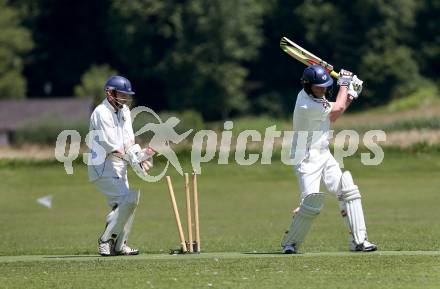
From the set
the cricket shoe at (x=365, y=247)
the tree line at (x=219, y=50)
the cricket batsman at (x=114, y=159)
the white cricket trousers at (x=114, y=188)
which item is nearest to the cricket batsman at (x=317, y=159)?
the cricket shoe at (x=365, y=247)

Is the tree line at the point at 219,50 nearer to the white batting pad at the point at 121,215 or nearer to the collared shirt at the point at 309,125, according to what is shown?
the white batting pad at the point at 121,215

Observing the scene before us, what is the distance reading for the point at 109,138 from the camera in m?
13.8

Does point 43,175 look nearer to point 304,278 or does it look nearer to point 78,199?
point 78,199

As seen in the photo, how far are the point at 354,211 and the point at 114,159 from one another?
2.94m

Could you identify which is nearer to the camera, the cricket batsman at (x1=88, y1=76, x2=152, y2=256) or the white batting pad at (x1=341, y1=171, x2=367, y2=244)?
the white batting pad at (x1=341, y1=171, x2=367, y2=244)

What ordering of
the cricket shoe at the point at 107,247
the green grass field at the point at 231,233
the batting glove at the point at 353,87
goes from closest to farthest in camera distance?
the green grass field at the point at 231,233 → the batting glove at the point at 353,87 → the cricket shoe at the point at 107,247

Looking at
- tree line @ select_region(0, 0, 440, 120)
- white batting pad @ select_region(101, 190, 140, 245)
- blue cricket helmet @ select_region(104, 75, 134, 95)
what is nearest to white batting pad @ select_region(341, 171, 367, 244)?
white batting pad @ select_region(101, 190, 140, 245)

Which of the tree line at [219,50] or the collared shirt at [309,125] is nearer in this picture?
the collared shirt at [309,125]

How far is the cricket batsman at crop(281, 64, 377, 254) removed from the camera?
13.5 m

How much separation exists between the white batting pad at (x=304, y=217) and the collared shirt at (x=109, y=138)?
7.16 ft

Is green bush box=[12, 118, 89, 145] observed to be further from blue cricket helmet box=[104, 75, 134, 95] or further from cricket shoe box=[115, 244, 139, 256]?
blue cricket helmet box=[104, 75, 134, 95]

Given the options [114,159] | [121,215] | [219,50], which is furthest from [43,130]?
[121,215]

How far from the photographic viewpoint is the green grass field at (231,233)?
A: 11688 millimetres

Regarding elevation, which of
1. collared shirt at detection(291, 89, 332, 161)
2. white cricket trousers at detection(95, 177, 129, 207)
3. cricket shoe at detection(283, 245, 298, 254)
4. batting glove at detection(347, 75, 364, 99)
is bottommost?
cricket shoe at detection(283, 245, 298, 254)
